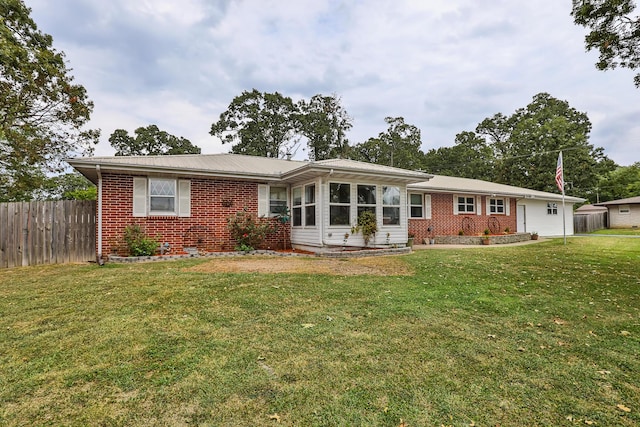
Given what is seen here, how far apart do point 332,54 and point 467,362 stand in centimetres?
1668

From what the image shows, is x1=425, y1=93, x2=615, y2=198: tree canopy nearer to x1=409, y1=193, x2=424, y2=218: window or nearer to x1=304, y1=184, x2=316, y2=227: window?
x1=409, y1=193, x2=424, y2=218: window

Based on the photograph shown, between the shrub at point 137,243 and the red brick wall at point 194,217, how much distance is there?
336 mm

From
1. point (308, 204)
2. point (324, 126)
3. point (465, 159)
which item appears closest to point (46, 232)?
point (308, 204)

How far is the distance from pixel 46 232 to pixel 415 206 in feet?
44.3

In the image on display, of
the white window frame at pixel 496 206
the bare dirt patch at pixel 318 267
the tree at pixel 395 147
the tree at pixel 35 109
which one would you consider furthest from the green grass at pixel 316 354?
the tree at pixel 395 147

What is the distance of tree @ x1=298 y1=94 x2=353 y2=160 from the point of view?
31.5m

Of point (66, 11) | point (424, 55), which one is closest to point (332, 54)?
point (424, 55)

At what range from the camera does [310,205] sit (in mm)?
10898

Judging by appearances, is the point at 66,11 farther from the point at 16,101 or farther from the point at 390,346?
the point at 390,346

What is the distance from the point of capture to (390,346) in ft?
10.5

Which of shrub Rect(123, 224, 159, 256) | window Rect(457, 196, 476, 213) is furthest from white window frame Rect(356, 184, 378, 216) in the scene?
window Rect(457, 196, 476, 213)

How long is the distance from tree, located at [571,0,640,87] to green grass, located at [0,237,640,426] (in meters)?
5.08

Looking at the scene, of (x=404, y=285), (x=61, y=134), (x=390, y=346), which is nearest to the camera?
(x=390, y=346)

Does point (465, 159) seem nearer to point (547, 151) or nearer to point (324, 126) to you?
point (547, 151)
